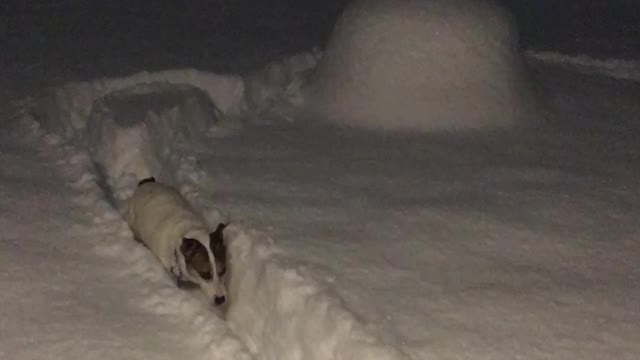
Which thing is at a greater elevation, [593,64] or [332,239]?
[593,64]

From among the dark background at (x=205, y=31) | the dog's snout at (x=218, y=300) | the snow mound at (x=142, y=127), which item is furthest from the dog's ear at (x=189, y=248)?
the dark background at (x=205, y=31)

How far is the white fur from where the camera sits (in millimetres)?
4883

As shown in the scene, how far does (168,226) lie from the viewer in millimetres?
5117

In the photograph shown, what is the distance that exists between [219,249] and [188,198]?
1.03 meters

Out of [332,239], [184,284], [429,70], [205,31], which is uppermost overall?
[429,70]

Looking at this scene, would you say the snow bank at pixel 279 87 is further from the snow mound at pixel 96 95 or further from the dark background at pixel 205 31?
the dark background at pixel 205 31

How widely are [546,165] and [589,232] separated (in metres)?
1.23

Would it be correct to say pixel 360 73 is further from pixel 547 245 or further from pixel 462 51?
pixel 547 245

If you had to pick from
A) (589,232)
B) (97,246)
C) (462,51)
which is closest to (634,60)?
(462,51)

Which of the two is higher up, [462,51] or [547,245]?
[462,51]

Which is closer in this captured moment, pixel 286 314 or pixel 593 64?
pixel 286 314

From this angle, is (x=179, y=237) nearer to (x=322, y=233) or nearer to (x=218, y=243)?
(x=218, y=243)

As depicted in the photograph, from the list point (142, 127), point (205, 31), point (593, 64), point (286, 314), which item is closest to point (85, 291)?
point (286, 314)

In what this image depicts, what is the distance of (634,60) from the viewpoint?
10.0 m
